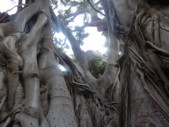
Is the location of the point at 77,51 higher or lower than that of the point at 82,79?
higher

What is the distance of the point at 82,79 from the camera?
131 inches

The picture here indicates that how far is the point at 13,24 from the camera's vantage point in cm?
322

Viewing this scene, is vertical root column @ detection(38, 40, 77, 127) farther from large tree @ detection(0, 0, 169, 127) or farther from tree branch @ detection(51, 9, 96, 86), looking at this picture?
tree branch @ detection(51, 9, 96, 86)

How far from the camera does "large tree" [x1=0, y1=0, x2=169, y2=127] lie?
Result: 214 cm

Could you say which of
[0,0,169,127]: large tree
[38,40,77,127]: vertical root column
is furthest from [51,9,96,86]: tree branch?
[38,40,77,127]: vertical root column

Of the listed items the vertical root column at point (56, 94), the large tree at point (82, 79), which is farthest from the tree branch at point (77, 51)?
the vertical root column at point (56, 94)

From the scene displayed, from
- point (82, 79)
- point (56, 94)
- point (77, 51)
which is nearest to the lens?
point (56, 94)

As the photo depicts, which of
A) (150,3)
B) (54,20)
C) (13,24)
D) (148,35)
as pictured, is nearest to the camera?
(148,35)

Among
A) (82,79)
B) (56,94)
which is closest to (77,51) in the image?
(82,79)

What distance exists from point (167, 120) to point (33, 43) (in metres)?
1.54

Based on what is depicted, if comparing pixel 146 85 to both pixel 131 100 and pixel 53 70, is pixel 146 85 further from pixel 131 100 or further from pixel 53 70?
pixel 53 70

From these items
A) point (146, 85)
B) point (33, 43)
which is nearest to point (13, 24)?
point (33, 43)

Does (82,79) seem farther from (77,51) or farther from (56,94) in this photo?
(77,51)

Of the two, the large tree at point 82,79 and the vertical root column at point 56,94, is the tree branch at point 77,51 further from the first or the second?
the vertical root column at point 56,94
